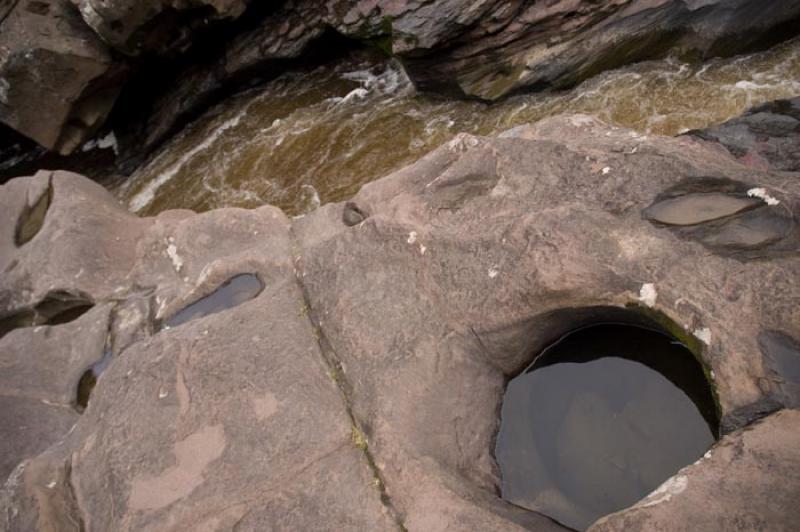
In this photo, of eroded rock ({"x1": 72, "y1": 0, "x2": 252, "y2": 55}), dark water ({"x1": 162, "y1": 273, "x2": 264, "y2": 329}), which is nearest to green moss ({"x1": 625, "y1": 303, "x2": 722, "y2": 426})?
dark water ({"x1": 162, "y1": 273, "x2": 264, "y2": 329})

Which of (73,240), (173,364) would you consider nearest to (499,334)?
(173,364)

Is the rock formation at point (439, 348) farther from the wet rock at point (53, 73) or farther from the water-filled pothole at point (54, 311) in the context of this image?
the wet rock at point (53, 73)

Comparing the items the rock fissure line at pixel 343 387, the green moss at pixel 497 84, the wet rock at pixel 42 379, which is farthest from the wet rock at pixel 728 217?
the green moss at pixel 497 84

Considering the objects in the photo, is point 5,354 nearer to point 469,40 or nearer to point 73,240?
point 73,240

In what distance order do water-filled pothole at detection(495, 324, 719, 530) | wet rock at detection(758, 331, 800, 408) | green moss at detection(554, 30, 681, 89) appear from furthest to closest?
green moss at detection(554, 30, 681, 89), water-filled pothole at detection(495, 324, 719, 530), wet rock at detection(758, 331, 800, 408)

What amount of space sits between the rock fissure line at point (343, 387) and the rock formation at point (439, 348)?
0.5 inches

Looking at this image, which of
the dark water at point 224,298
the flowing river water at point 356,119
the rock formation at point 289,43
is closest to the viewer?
the dark water at point 224,298

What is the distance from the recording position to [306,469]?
12.6ft

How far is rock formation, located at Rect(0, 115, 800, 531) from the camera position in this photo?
3.42 meters

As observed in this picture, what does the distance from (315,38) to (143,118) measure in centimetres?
392

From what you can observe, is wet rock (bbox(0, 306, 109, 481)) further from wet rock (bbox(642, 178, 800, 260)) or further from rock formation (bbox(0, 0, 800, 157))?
rock formation (bbox(0, 0, 800, 157))

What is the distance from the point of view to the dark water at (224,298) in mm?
5152

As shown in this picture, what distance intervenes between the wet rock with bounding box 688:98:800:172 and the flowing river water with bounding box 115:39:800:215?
7.57 feet

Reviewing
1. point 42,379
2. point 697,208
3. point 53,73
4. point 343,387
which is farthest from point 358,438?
point 53,73
